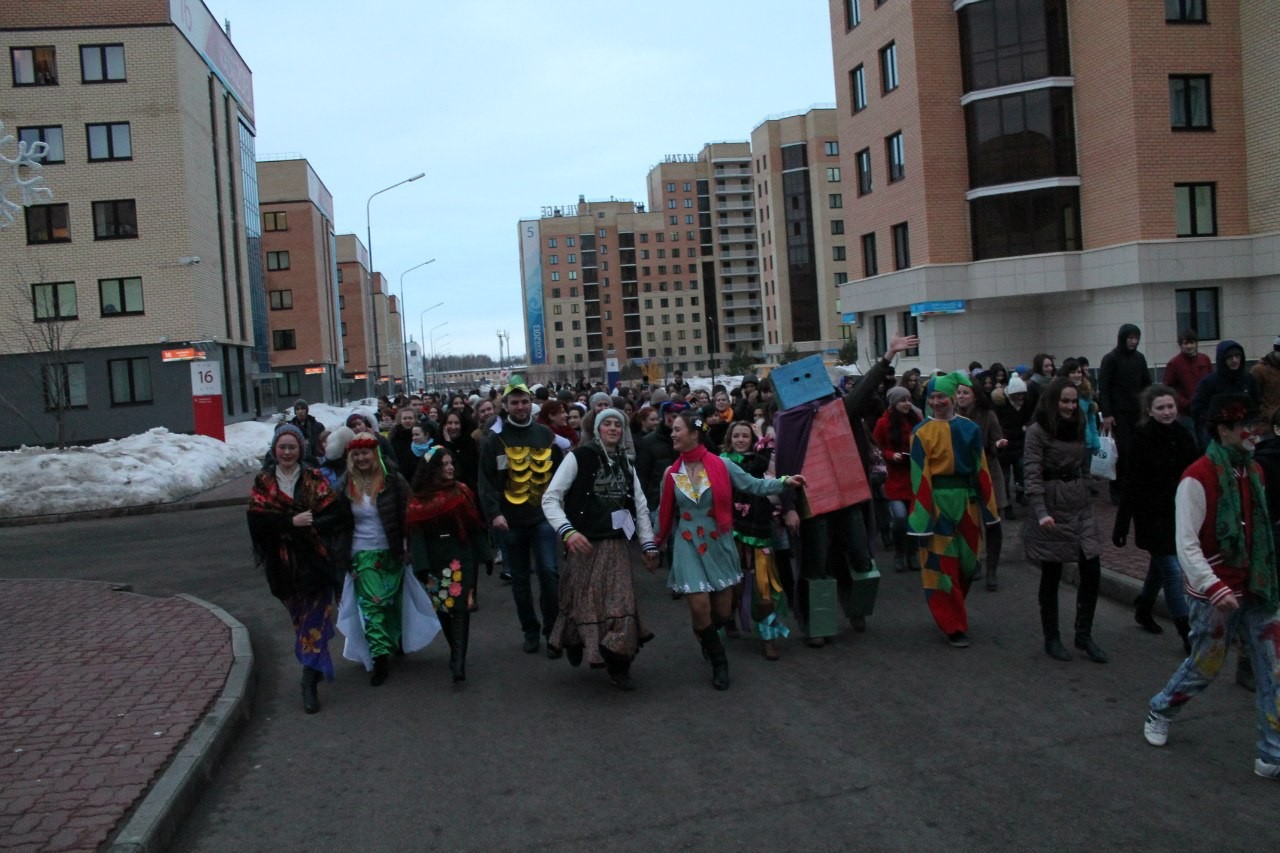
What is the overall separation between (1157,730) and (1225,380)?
6629 mm

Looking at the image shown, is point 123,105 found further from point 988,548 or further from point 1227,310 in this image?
point 988,548

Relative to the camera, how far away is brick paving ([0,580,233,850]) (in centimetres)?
526

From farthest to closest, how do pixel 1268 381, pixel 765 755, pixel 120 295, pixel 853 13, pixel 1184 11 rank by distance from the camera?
1. pixel 120 295
2. pixel 853 13
3. pixel 1184 11
4. pixel 1268 381
5. pixel 765 755

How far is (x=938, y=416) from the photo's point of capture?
27.2 feet

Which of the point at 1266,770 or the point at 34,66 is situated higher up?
the point at 34,66

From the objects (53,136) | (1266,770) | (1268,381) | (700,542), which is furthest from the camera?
(53,136)

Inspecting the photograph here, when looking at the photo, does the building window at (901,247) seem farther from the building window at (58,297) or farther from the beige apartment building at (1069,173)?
the building window at (58,297)

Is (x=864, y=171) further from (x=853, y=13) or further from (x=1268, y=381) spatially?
(x=1268, y=381)

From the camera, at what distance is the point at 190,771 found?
5.70 m

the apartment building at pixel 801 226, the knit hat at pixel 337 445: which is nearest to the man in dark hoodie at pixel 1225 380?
the knit hat at pixel 337 445

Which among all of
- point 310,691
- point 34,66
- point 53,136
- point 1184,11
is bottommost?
point 310,691

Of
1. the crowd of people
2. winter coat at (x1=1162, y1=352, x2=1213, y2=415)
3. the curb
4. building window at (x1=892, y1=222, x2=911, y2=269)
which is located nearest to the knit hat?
the crowd of people

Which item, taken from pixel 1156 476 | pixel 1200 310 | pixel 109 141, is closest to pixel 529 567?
pixel 1156 476

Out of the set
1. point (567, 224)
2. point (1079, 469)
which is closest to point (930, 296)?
point (1079, 469)
